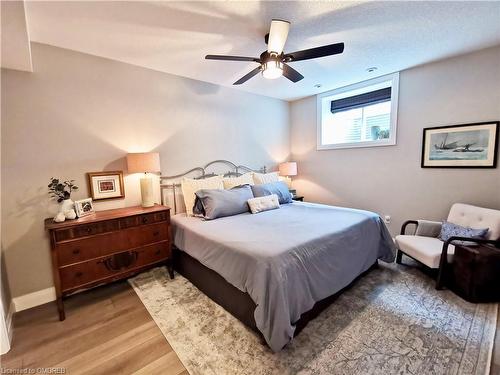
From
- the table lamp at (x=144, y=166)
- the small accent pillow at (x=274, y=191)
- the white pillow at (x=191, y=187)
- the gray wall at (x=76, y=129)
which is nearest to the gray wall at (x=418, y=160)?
the small accent pillow at (x=274, y=191)

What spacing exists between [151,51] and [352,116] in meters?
3.37

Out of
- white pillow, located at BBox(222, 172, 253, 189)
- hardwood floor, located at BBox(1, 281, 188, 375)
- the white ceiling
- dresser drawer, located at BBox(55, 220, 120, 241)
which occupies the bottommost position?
hardwood floor, located at BBox(1, 281, 188, 375)

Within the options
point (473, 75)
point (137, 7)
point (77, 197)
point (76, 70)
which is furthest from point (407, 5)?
point (77, 197)

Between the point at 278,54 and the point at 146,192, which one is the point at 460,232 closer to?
the point at 278,54

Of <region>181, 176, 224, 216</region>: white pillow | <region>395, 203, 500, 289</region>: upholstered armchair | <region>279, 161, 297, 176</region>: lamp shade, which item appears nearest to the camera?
<region>395, 203, 500, 289</region>: upholstered armchair

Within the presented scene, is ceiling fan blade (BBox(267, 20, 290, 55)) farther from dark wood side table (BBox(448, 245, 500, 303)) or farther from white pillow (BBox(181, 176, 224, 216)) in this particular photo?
dark wood side table (BBox(448, 245, 500, 303))

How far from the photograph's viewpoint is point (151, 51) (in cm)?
253

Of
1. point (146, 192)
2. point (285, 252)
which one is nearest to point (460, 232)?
point (285, 252)

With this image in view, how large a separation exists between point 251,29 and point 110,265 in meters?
2.73

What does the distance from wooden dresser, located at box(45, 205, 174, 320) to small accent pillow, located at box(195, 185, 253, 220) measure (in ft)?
1.49

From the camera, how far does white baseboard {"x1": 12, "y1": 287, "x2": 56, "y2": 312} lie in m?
2.23

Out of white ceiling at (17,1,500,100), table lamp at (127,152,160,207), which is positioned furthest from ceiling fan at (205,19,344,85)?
table lamp at (127,152,160,207)

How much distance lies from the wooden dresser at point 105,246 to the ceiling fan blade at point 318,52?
2.13 metres

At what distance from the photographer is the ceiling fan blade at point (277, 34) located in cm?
177
